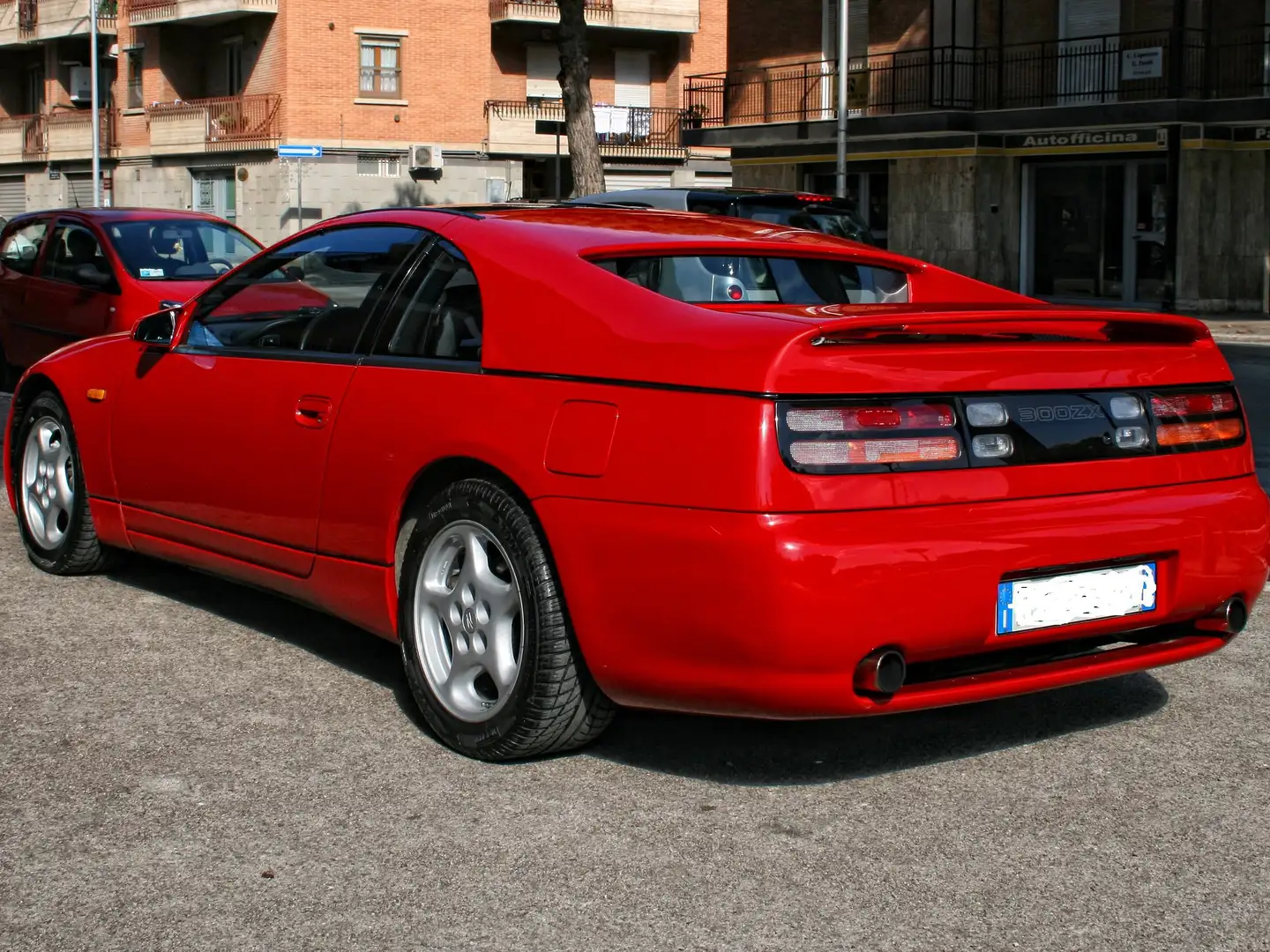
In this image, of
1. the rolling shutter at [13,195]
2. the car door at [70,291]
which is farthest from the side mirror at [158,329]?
the rolling shutter at [13,195]

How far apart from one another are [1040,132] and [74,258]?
23.5 m

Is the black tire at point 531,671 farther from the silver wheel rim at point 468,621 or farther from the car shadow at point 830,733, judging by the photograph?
the car shadow at point 830,733

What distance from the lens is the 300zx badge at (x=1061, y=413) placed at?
4.06 meters

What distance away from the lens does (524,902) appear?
3.38 m

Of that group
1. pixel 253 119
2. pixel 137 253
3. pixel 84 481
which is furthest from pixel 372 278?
pixel 253 119

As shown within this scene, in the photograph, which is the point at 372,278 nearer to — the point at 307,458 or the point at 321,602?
the point at 307,458

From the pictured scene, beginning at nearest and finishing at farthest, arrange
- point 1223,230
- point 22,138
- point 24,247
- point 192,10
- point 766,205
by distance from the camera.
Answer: point 24,247
point 766,205
point 1223,230
point 192,10
point 22,138

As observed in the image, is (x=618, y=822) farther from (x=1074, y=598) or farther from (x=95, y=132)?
(x=95, y=132)

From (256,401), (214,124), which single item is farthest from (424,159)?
(256,401)

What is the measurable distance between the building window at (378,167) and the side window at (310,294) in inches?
1762

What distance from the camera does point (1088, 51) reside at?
105 feet

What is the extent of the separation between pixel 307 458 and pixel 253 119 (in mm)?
46223

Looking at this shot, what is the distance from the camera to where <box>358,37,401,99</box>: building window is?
164 feet

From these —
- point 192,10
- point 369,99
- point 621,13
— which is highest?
point 621,13
